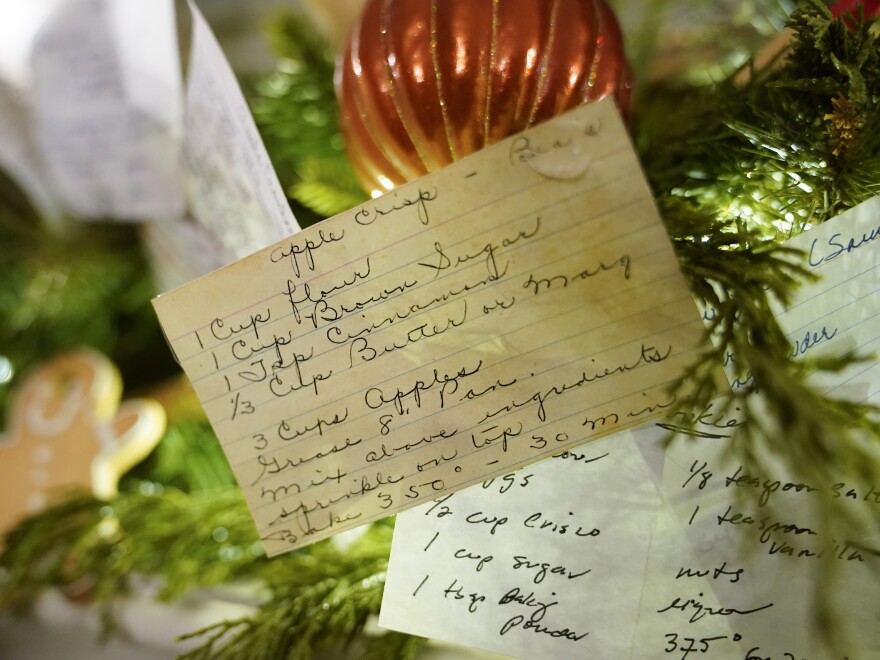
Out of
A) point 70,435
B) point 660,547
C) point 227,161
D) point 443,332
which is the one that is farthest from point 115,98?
point 660,547

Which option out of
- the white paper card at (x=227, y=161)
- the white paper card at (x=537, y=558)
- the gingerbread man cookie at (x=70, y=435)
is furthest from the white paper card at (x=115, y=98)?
the white paper card at (x=537, y=558)

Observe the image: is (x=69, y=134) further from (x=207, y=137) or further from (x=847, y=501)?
(x=847, y=501)

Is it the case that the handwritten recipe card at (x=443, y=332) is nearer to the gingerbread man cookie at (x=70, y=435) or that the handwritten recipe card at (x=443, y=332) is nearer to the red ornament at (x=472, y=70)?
the red ornament at (x=472, y=70)

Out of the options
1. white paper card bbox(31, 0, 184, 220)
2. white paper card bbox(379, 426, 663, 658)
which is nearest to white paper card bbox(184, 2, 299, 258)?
white paper card bbox(31, 0, 184, 220)

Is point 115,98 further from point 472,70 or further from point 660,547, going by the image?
point 660,547

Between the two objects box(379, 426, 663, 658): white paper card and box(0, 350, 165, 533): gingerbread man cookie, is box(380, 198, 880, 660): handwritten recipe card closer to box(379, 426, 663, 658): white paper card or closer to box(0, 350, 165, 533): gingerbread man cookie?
box(379, 426, 663, 658): white paper card

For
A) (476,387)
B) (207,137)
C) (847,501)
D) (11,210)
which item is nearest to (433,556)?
(476,387)

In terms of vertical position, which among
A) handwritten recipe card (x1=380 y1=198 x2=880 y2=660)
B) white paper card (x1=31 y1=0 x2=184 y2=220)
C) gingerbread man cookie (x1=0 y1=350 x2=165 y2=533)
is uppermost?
white paper card (x1=31 y1=0 x2=184 y2=220)
